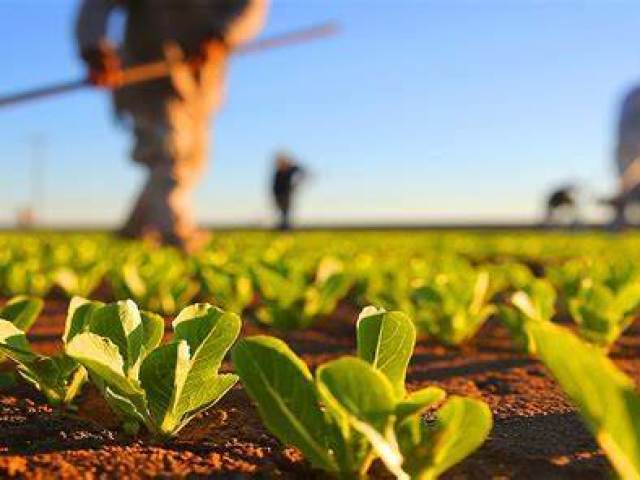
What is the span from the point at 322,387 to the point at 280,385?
12 centimetres

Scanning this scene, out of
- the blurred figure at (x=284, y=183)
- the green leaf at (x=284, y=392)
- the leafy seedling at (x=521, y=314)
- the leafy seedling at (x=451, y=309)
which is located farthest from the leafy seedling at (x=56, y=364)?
the blurred figure at (x=284, y=183)

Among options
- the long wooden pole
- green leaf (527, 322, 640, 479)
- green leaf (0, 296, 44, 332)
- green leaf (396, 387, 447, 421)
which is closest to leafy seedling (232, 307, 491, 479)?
green leaf (396, 387, 447, 421)

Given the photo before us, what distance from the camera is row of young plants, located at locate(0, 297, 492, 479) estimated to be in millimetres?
1041

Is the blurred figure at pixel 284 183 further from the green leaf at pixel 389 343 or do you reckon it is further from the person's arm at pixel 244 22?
the green leaf at pixel 389 343

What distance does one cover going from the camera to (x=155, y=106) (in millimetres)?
9023

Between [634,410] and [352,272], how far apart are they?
310 centimetres

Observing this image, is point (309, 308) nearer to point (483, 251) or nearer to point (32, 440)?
point (32, 440)

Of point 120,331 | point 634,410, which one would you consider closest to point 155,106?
point 120,331

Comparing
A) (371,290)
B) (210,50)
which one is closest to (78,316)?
(371,290)

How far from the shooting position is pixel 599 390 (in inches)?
35.2

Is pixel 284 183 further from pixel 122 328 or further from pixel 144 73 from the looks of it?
pixel 122 328

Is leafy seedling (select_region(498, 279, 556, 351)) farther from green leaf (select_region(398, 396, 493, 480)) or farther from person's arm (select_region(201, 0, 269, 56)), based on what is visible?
person's arm (select_region(201, 0, 269, 56))

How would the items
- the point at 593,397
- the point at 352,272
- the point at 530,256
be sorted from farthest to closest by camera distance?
the point at 530,256 < the point at 352,272 < the point at 593,397

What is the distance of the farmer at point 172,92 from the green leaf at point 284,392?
25.7 feet
